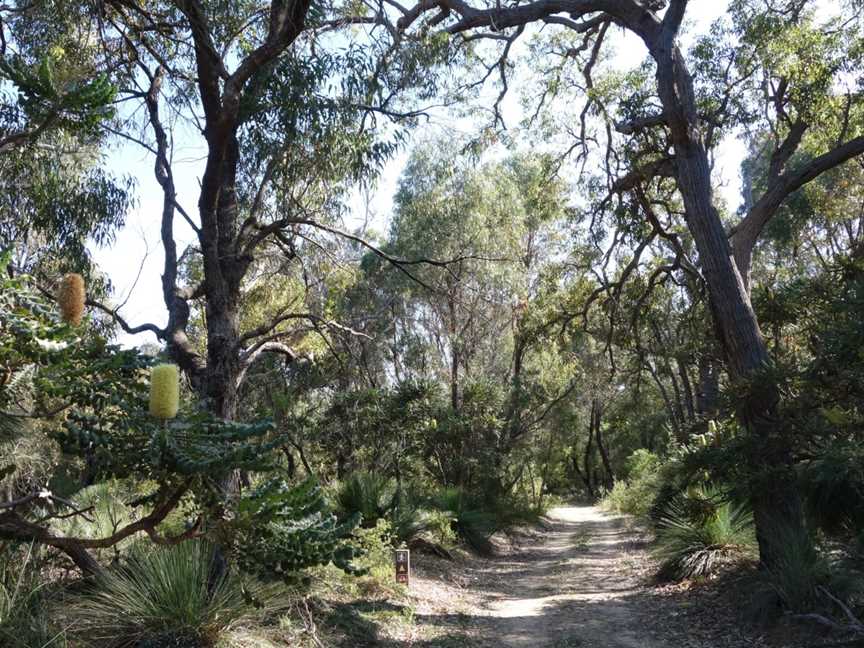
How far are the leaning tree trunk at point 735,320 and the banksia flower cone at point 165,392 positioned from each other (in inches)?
242

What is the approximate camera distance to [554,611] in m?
9.52

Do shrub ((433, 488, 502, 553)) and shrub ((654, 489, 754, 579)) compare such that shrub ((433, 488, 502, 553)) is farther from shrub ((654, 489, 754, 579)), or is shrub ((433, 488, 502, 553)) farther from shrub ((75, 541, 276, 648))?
shrub ((75, 541, 276, 648))

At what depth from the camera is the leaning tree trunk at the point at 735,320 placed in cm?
742

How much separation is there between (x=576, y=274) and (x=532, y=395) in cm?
583

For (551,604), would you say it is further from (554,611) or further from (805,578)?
(805,578)

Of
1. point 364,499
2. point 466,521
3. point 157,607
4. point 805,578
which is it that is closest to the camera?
point 157,607

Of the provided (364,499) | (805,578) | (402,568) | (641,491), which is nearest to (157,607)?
(402,568)

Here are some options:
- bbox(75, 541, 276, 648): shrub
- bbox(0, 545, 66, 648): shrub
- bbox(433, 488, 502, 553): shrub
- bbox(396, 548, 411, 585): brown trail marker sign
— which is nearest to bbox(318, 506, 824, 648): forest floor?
bbox(396, 548, 411, 585): brown trail marker sign

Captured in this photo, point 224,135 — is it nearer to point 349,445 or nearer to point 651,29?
point 651,29

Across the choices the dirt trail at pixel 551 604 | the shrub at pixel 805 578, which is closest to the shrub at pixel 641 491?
the dirt trail at pixel 551 604

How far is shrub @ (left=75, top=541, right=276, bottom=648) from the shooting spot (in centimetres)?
542

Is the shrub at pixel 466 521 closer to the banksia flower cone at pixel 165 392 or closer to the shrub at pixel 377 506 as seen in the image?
the shrub at pixel 377 506

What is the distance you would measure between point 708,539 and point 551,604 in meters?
2.31

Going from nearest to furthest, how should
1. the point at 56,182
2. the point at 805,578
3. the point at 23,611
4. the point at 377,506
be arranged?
the point at 23,611 < the point at 805,578 < the point at 56,182 < the point at 377,506
